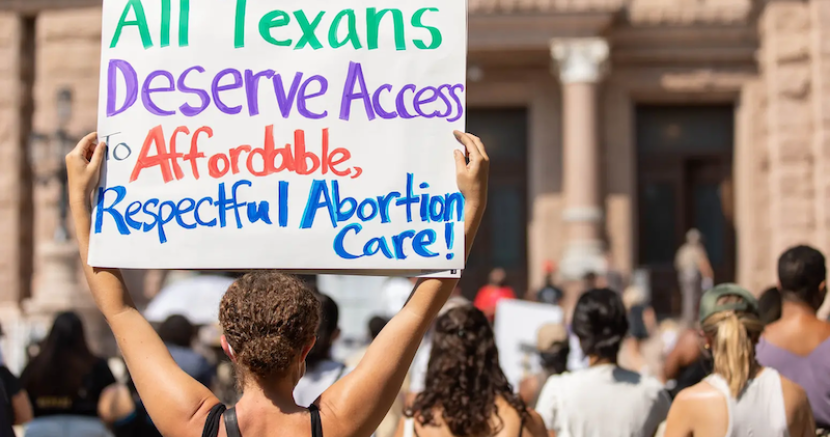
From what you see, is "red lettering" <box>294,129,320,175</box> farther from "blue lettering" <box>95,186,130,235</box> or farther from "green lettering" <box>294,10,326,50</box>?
"blue lettering" <box>95,186,130,235</box>

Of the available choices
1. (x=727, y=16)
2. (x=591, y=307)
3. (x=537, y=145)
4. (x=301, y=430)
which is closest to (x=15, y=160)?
(x=537, y=145)

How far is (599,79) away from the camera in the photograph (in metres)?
16.9

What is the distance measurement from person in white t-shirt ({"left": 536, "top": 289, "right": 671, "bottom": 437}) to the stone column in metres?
12.4

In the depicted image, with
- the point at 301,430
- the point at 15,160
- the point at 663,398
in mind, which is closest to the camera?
the point at 301,430

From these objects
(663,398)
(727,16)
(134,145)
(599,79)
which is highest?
(727,16)

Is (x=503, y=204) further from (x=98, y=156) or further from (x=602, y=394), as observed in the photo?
(x=98, y=156)

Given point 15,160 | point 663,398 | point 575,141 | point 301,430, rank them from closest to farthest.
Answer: point 301,430, point 663,398, point 575,141, point 15,160

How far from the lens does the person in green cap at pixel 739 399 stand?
11.4 ft

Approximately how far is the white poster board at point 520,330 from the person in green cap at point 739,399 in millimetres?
4467

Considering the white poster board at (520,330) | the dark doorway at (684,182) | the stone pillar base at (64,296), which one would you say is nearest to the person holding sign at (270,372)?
the white poster board at (520,330)

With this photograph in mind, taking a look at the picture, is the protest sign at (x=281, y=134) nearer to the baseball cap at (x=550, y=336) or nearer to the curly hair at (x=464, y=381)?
the curly hair at (x=464, y=381)

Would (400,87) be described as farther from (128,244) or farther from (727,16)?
(727,16)

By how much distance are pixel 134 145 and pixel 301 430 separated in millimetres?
880

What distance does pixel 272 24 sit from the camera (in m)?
2.90
